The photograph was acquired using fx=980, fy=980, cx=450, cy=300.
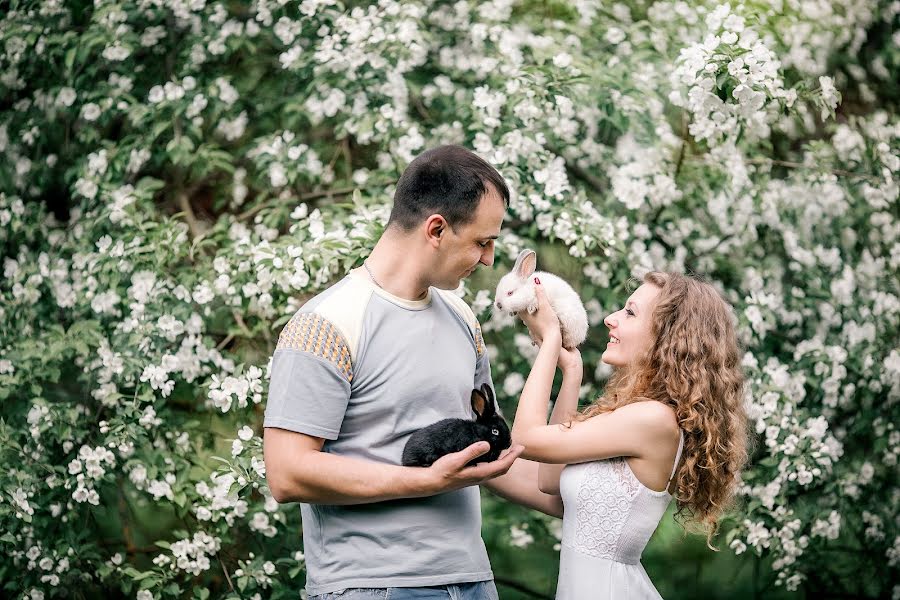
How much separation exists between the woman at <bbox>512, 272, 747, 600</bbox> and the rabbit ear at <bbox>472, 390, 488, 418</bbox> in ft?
0.71

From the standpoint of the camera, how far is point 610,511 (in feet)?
8.57

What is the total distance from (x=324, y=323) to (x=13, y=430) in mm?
2292

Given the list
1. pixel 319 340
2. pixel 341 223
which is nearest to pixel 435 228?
pixel 319 340

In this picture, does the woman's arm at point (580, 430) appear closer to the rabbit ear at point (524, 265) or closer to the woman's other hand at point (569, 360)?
the rabbit ear at point (524, 265)

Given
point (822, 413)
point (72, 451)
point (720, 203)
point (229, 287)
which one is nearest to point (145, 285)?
point (229, 287)

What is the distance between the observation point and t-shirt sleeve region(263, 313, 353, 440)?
2174 mm

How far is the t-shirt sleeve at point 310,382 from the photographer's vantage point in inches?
85.6

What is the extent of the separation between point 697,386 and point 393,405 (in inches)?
35.5

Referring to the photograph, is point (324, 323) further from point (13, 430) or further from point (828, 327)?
point (828, 327)

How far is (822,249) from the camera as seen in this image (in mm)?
4609

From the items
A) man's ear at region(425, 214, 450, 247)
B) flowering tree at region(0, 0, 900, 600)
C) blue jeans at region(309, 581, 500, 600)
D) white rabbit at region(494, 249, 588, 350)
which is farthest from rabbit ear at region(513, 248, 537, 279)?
flowering tree at region(0, 0, 900, 600)

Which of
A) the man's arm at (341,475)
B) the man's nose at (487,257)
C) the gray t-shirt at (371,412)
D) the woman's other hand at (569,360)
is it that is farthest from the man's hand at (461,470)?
the woman's other hand at (569,360)

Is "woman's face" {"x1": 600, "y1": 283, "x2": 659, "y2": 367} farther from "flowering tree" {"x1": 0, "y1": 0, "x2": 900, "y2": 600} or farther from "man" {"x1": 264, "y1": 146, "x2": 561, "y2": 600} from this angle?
"flowering tree" {"x1": 0, "y1": 0, "x2": 900, "y2": 600}

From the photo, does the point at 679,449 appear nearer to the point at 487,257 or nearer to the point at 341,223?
the point at 487,257
